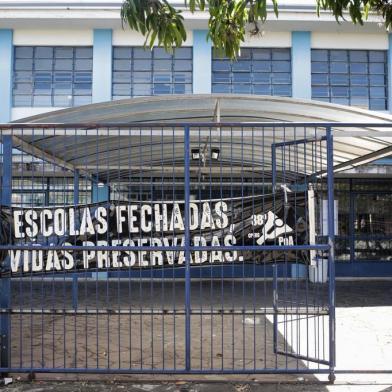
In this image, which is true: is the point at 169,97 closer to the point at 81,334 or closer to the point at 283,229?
the point at 283,229

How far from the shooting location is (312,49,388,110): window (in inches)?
596

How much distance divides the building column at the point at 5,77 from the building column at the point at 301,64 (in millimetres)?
7971

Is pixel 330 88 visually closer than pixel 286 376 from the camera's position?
No

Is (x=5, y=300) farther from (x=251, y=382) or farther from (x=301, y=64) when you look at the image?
(x=301, y=64)

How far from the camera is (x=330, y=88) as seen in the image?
15.2 m

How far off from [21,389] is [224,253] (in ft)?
8.35

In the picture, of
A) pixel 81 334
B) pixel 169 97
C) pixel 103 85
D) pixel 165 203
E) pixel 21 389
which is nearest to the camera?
pixel 21 389

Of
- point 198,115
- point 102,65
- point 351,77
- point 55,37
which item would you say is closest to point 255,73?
point 351,77

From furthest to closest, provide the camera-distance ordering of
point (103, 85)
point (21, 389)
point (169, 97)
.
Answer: point (103, 85) < point (169, 97) < point (21, 389)

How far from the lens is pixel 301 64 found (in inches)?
589

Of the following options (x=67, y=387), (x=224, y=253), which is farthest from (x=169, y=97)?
(x=67, y=387)

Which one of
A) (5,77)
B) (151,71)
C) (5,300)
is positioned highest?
(151,71)

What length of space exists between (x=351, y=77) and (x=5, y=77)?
9838 millimetres

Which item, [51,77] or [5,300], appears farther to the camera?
[51,77]
